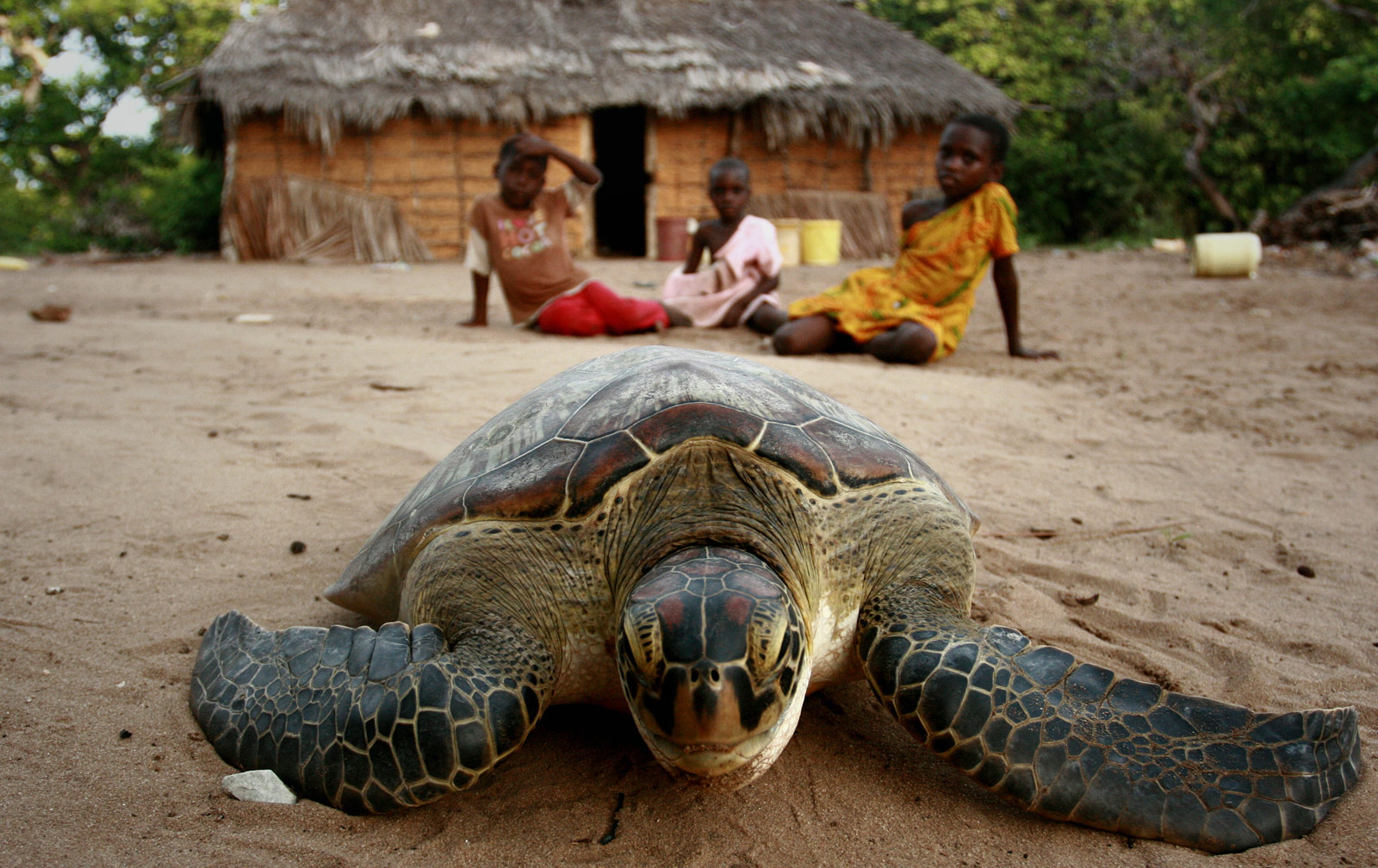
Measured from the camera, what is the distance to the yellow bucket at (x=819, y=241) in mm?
11875

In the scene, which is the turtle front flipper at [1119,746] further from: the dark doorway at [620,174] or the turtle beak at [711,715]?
the dark doorway at [620,174]

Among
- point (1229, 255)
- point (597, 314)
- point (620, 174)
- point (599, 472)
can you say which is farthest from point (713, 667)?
point (620, 174)

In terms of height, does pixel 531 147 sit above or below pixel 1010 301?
above

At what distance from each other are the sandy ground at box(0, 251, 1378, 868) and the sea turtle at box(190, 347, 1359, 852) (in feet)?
0.31

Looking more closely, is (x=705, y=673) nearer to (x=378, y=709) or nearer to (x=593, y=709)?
(x=378, y=709)

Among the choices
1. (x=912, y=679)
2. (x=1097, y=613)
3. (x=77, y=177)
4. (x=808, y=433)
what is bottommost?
(x=1097, y=613)

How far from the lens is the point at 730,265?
657cm

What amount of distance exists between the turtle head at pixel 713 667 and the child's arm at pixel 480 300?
5327 millimetres

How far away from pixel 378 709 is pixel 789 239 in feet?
34.3

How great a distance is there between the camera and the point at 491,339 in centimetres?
581

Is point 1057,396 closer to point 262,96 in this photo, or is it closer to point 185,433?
point 185,433

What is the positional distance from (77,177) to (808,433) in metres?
22.9

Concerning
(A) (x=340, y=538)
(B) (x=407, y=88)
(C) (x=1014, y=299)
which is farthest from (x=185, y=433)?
(B) (x=407, y=88)

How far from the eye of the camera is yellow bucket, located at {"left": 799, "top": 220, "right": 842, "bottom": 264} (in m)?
11.9
